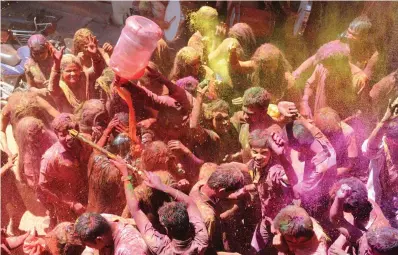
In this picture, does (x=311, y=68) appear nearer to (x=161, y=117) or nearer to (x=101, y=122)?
(x=161, y=117)

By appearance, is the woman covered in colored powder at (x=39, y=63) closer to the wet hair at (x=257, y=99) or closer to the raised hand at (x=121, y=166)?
the raised hand at (x=121, y=166)

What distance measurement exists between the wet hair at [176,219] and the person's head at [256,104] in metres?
1.52

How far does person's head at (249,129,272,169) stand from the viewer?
154 inches

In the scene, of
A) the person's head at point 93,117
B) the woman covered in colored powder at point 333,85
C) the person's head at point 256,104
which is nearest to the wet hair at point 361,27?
the woman covered in colored powder at point 333,85

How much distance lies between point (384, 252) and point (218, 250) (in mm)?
1507

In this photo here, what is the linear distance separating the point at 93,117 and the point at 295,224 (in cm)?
255

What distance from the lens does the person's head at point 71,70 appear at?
5340 millimetres

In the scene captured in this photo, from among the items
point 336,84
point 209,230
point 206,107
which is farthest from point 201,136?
point 336,84

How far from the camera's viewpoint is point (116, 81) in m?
4.36

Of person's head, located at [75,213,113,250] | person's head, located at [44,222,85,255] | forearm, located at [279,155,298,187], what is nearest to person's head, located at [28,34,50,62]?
person's head, located at [44,222,85,255]

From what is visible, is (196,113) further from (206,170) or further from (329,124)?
(329,124)

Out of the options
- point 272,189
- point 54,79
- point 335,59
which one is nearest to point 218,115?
point 272,189

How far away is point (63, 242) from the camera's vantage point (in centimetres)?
363

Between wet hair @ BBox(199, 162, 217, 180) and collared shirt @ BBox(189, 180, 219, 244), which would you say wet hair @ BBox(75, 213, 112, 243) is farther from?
wet hair @ BBox(199, 162, 217, 180)
